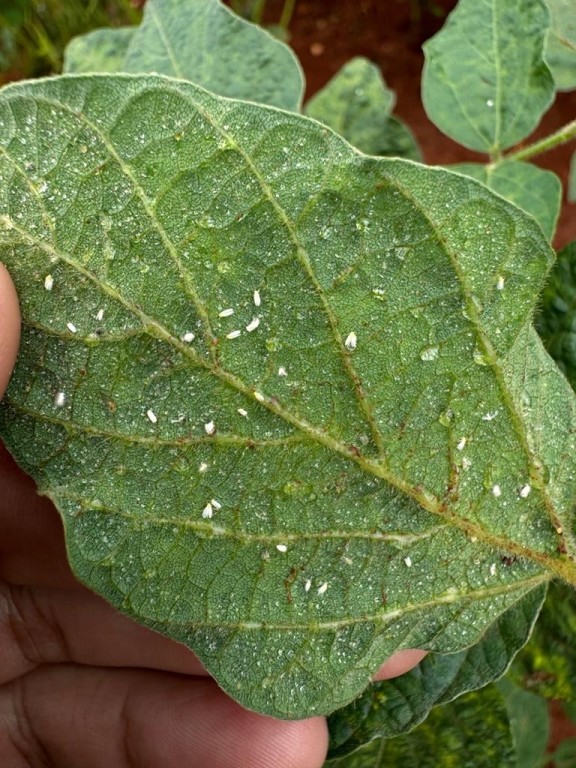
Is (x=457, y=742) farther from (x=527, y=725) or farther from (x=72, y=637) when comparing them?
(x=72, y=637)

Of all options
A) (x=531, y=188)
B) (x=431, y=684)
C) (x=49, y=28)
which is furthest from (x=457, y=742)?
(x=49, y=28)

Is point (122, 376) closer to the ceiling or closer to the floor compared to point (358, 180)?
closer to the floor

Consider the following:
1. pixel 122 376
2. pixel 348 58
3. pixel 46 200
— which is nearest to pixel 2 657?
pixel 122 376

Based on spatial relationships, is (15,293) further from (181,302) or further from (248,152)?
(248,152)

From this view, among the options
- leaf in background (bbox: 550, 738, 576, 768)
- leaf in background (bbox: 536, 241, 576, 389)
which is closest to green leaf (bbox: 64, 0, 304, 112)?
leaf in background (bbox: 536, 241, 576, 389)

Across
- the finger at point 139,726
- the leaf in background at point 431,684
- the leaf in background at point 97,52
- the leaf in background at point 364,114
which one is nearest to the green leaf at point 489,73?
the leaf in background at point 364,114

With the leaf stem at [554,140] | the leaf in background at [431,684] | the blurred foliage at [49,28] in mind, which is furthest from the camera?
the blurred foliage at [49,28]

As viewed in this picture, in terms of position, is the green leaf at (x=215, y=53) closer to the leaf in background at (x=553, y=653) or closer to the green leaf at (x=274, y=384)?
the green leaf at (x=274, y=384)
